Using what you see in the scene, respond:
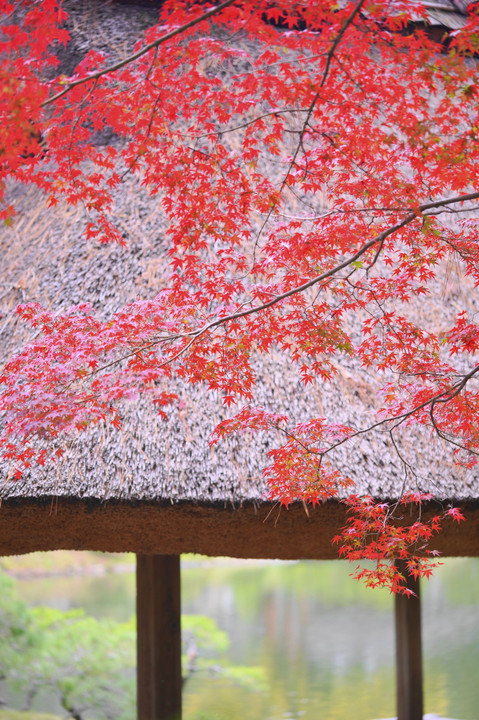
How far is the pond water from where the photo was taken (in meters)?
8.19

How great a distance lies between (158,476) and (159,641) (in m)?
1.31

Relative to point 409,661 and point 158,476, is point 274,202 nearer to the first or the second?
point 158,476

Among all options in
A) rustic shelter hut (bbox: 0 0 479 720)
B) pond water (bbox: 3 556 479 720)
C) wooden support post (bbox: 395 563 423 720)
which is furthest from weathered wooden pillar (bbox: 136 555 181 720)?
pond water (bbox: 3 556 479 720)

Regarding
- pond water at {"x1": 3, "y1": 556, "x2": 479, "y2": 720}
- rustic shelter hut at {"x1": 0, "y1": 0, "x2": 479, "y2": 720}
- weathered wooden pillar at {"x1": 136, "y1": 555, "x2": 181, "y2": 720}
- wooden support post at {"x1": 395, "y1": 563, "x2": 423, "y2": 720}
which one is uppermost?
rustic shelter hut at {"x1": 0, "y1": 0, "x2": 479, "y2": 720}

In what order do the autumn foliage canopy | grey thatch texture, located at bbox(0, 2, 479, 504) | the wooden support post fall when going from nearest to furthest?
the autumn foliage canopy
grey thatch texture, located at bbox(0, 2, 479, 504)
the wooden support post

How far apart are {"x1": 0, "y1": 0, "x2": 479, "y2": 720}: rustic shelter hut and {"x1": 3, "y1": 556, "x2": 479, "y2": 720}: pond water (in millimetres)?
2875

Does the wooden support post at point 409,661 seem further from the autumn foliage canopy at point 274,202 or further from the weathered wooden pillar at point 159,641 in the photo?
the autumn foliage canopy at point 274,202

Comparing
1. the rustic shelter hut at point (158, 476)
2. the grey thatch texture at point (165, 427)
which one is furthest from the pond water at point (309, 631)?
the grey thatch texture at point (165, 427)

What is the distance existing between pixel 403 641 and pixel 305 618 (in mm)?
8790

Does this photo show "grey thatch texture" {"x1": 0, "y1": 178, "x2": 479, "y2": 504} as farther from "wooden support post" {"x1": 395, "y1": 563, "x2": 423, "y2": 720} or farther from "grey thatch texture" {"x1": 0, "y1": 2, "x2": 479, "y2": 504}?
"wooden support post" {"x1": 395, "y1": 563, "x2": 423, "y2": 720}

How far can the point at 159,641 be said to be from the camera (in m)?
3.72

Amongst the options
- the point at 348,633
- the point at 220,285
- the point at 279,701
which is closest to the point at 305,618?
the point at 348,633

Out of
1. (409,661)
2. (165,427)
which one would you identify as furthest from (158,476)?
(409,661)

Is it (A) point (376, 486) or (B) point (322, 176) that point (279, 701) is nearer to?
(A) point (376, 486)
